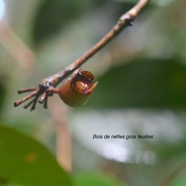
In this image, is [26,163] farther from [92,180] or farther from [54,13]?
[54,13]

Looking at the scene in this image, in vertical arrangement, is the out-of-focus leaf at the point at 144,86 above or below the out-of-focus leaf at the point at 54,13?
below

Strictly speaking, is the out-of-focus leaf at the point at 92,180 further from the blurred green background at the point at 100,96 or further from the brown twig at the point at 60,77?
the brown twig at the point at 60,77

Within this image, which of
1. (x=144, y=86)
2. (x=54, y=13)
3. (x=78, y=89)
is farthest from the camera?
(x=54, y=13)

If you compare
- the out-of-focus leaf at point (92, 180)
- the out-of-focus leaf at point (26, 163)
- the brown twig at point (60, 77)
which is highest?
the brown twig at point (60, 77)

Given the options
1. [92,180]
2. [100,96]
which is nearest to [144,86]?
[100,96]

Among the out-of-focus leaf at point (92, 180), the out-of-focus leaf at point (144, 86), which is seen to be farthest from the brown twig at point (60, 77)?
the out-of-focus leaf at point (144, 86)

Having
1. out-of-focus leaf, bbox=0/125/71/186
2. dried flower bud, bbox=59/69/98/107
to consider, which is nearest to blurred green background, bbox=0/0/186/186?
out-of-focus leaf, bbox=0/125/71/186
